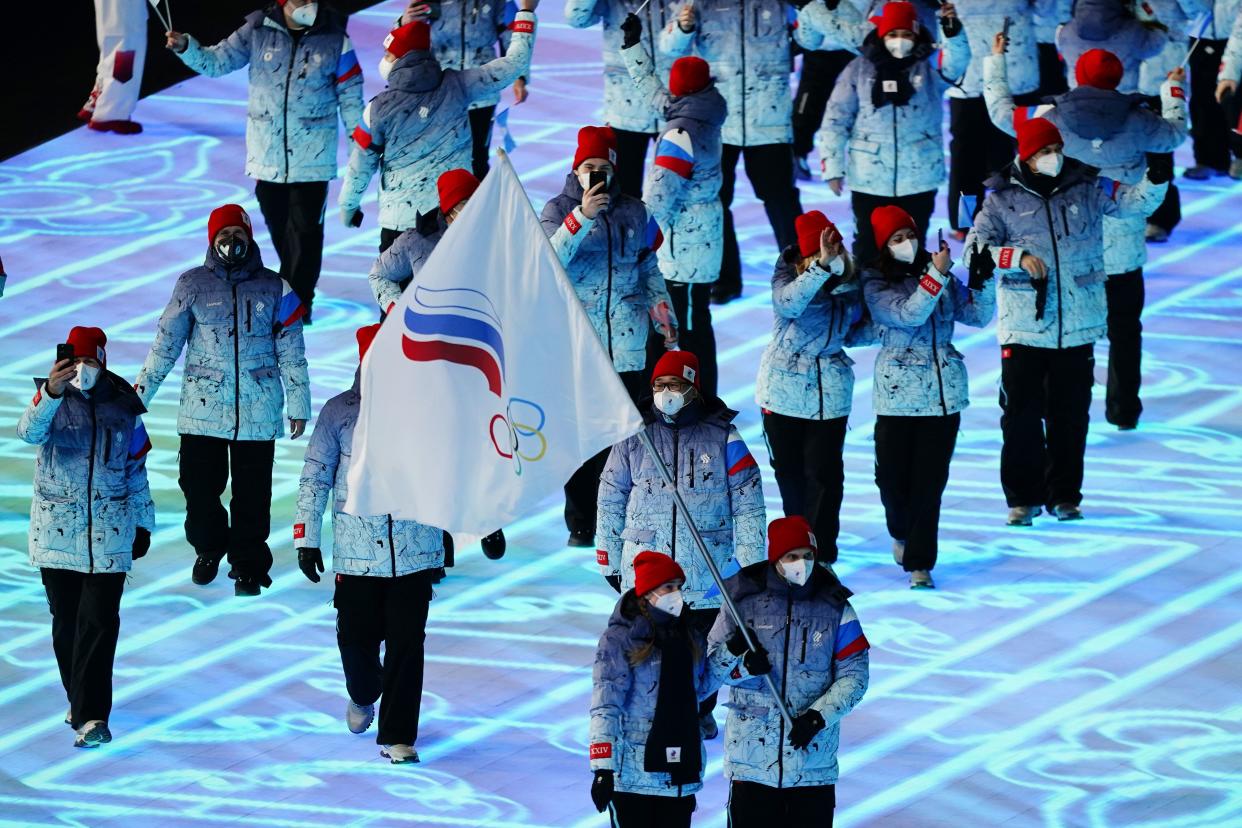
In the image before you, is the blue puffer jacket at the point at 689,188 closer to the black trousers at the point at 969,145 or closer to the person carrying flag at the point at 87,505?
the black trousers at the point at 969,145

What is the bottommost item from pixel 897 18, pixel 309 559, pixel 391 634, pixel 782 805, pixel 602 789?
pixel 782 805

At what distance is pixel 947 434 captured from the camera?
13.0 metres

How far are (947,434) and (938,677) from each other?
1265 millimetres

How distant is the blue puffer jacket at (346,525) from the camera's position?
1148 centimetres

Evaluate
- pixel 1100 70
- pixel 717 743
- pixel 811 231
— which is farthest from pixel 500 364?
pixel 1100 70

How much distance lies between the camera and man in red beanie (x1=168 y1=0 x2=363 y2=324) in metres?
15.7

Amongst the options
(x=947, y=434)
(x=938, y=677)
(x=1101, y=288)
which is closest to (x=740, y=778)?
(x=938, y=677)

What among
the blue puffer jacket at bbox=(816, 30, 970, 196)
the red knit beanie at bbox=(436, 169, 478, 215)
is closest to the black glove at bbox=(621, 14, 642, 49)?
the blue puffer jacket at bbox=(816, 30, 970, 196)

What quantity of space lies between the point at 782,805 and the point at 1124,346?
5.38m

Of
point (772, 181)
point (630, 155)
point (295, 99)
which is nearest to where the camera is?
point (295, 99)

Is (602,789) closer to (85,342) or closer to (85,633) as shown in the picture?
(85,633)

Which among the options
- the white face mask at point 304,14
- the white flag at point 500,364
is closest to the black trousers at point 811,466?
the white flag at point 500,364

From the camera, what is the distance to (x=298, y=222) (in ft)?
52.2

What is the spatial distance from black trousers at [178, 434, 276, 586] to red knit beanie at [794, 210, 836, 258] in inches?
107
